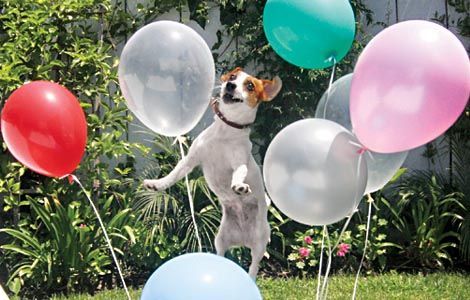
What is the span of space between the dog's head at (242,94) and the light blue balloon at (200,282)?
69 cm

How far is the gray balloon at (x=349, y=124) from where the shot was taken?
10.5 ft

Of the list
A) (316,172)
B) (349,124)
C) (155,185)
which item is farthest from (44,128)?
(349,124)

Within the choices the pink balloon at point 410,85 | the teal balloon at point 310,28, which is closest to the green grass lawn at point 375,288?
the teal balloon at point 310,28

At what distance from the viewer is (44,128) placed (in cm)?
296

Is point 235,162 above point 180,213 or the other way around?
above

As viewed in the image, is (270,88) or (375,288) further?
(375,288)

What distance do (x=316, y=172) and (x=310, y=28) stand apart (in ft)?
1.95

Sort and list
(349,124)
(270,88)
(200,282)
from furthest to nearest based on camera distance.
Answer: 1. (349,124)
2. (270,88)
3. (200,282)

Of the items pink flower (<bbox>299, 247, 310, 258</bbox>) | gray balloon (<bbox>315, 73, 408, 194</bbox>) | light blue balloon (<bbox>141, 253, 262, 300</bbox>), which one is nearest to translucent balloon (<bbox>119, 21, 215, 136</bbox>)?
gray balloon (<bbox>315, 73, 408, 194</bbox>)

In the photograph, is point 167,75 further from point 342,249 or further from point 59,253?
point 342,249

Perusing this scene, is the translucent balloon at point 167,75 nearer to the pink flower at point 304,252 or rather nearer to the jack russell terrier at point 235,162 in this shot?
the jack russell terrier at point 235,162

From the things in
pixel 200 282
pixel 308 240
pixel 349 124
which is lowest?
pixel 308 240

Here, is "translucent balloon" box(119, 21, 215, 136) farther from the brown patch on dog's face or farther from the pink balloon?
the pink balloon

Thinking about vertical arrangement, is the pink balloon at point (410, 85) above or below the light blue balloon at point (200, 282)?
above
